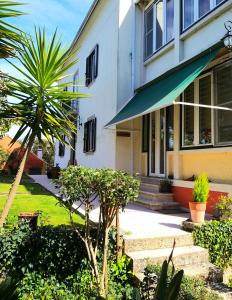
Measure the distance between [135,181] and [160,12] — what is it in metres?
13.5

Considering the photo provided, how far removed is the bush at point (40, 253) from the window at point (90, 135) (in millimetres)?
15420

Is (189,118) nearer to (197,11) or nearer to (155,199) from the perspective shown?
(155,199)

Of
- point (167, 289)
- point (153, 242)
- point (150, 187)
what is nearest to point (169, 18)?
point (150, 187)

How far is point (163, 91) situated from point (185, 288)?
27.3ft

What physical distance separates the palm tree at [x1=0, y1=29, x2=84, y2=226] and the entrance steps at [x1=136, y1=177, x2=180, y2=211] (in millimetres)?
6585

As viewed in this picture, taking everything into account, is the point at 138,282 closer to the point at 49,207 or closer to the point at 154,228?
the point at 154,228

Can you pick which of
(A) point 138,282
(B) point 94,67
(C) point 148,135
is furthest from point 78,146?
(A) point 138,282

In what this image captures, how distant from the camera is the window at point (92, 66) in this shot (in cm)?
2445

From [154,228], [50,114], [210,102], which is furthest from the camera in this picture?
[210,102]

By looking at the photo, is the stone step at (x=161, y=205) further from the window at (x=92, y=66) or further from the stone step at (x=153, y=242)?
the window at (x=92, y=66)

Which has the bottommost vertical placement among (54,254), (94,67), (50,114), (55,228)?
(54,254)

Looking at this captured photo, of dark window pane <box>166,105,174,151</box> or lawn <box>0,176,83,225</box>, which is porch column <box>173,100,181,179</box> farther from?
lawn <box>0,176,83,225</box>

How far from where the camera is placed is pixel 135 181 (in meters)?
7.13

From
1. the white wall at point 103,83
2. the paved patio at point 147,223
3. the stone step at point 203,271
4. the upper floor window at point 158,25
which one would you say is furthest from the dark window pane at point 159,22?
the stone step at point 203,271
